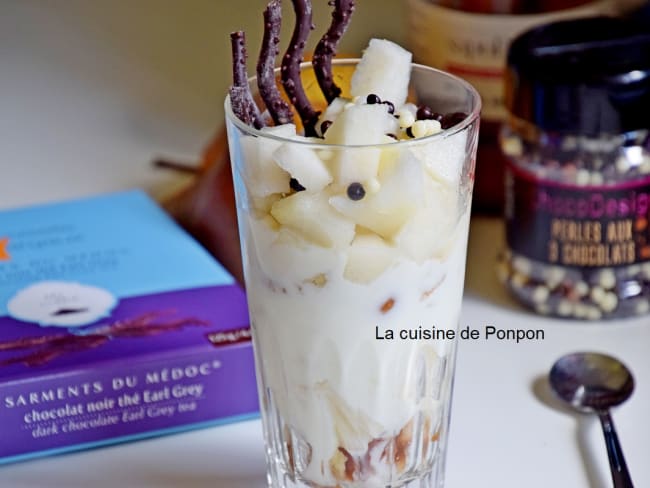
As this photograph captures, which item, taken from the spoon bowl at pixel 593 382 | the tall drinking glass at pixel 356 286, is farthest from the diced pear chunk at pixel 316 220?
the spoon bowl at pixel 593 382

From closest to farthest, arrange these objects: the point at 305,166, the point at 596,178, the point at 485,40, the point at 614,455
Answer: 1. the point at 305,166
2. the point at 614,455
3. the point at 596,178
4. the point at 485,40

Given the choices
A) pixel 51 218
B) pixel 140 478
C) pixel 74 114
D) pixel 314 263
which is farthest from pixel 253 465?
pixel 74 114

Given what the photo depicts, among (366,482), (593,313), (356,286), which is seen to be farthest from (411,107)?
(593,313)

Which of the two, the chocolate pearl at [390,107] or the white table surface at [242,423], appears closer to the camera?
the chocolate pearl at [390,107]

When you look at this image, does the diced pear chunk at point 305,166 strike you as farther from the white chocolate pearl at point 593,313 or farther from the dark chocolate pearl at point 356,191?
the white chocolate pearl at point 593,313

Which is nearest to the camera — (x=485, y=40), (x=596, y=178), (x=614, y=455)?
(x=614, y=455)

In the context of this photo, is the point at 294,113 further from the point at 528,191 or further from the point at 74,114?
the point at 74,114

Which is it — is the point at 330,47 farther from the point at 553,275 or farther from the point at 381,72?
the point at 553,275
